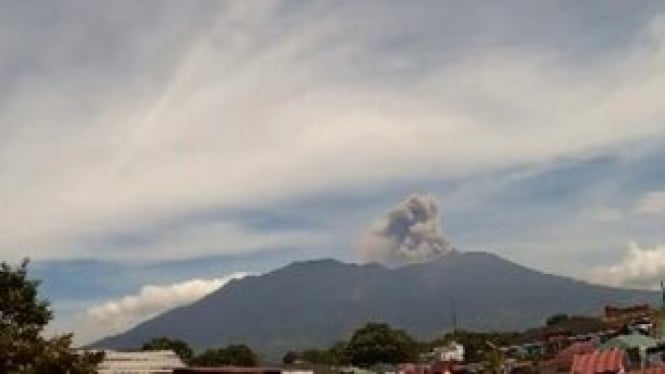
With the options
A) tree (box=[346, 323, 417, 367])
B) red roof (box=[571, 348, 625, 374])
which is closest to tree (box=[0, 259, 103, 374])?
red roof (box=[571, 348, 625, 374])

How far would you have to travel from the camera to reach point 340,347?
382ft

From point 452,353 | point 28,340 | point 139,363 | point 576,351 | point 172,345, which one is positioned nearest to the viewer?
point 28,340

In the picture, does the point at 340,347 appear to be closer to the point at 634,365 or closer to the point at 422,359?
the point at 422,359

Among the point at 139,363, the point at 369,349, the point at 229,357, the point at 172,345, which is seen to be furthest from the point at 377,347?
the point at 139,363

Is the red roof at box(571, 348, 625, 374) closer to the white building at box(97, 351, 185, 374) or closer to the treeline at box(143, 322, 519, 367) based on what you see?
the white building at box(97, 351, 185, 374)

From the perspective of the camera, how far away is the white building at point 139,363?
101 ft

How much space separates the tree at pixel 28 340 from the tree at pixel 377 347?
256 ft

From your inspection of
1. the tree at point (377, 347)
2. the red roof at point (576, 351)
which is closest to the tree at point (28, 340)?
the red roof at point (576, 351)

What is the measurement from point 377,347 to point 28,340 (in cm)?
7947

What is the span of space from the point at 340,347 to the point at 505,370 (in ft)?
223

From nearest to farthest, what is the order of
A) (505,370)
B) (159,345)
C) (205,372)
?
(205,372), (505,370), (159,345)

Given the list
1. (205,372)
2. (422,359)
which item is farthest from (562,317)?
(205,372)

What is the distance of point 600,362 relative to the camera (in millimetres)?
34750

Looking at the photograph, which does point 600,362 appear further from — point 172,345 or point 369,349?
point 369,349
